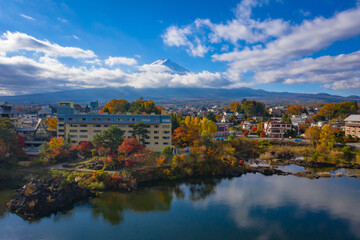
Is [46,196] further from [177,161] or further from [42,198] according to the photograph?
[177,161]

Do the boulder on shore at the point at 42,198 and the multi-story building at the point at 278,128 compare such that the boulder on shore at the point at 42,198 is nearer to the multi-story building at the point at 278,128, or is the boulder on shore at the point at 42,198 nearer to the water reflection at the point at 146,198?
the water reflection at the point at 146,198

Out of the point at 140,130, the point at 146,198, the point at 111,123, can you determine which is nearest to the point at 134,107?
the point at 111,123

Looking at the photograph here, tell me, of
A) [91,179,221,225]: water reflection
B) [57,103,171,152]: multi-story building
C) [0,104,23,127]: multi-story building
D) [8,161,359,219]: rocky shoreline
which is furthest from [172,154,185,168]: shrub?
[0,104,23,127]: multi-story building

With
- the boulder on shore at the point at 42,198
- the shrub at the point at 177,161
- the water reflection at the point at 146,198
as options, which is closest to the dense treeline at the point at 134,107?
the shrub at the point at 177,161

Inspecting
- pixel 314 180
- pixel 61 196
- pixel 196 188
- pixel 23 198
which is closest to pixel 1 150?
pixel 23 198

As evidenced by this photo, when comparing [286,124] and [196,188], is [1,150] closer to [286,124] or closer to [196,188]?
[196,188]

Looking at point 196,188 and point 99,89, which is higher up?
point 99,89
